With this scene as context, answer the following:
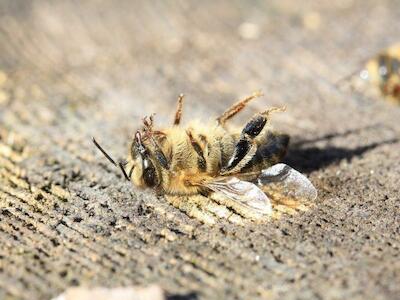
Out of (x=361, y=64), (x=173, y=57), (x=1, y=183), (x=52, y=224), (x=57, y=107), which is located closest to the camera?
(x=52, y=224)

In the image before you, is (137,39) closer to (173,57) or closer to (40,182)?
(173,57)

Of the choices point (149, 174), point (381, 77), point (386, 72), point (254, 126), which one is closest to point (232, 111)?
point (254, 126)

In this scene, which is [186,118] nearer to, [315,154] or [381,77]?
[315,154]

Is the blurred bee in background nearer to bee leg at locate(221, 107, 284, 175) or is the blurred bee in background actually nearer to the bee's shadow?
the bee's shadow

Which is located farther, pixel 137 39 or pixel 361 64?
pixel 137 39

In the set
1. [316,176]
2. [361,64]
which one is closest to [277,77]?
[361,64]

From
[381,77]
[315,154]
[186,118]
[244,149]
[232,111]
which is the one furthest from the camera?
[381,77]
